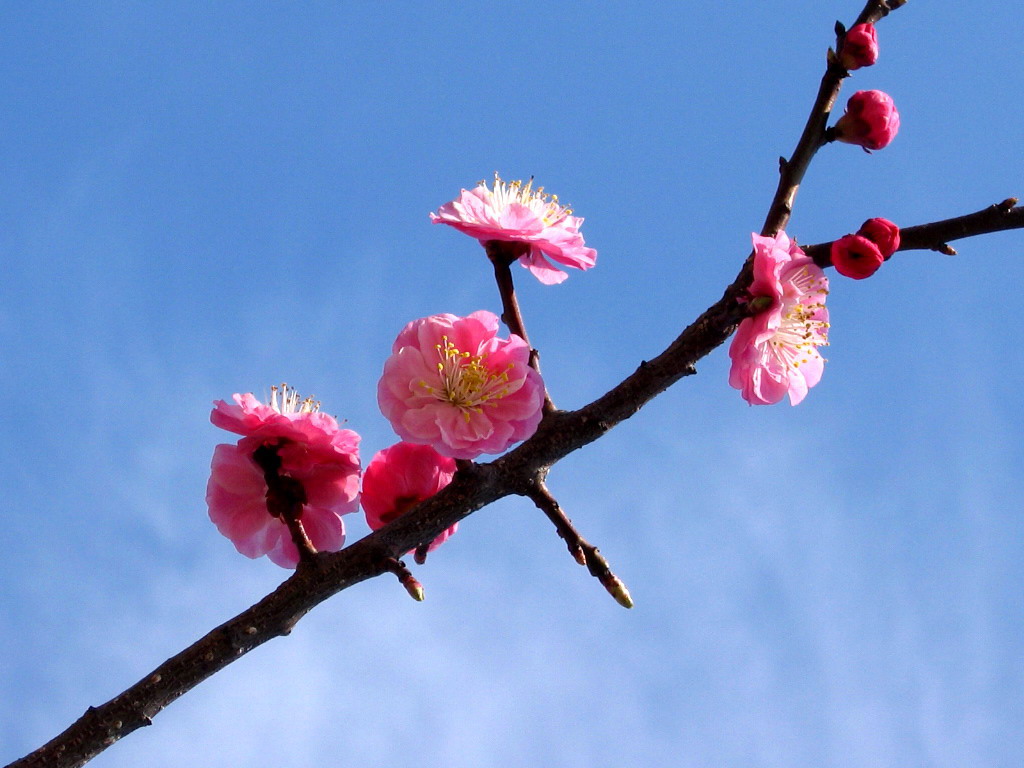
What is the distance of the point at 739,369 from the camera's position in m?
2.17

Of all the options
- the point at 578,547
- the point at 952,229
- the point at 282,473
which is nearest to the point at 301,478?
the point at 282,473

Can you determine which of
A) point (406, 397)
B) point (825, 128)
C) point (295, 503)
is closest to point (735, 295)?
point (825, 128)

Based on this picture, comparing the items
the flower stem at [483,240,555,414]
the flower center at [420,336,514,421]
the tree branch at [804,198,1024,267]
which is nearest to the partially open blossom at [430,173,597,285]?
the flower stem at [483,240,555,414]

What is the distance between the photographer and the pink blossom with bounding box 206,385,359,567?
2.24 meters

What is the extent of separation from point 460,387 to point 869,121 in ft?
3.67

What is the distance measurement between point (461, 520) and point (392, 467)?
0.32 meters

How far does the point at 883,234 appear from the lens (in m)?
2.02

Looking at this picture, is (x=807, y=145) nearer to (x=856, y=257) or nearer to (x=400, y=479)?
(x=856, y=257)

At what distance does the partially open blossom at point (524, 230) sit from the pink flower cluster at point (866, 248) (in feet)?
1.96

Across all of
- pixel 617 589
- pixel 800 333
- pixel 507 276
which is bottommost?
pixel 617 589

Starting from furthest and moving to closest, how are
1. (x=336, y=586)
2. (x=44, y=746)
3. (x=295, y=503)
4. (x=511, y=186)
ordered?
(x=511, y=186) < (x=295, y=503) < (x=336, y=586) < (x=44, y=746)

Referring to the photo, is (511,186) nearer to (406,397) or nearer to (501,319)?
(501,319)

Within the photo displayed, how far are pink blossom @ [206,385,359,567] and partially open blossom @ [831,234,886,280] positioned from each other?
3.77 feet

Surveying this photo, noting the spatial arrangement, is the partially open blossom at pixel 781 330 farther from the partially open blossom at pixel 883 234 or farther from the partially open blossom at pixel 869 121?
the partially open blossom at pixel 869 121
